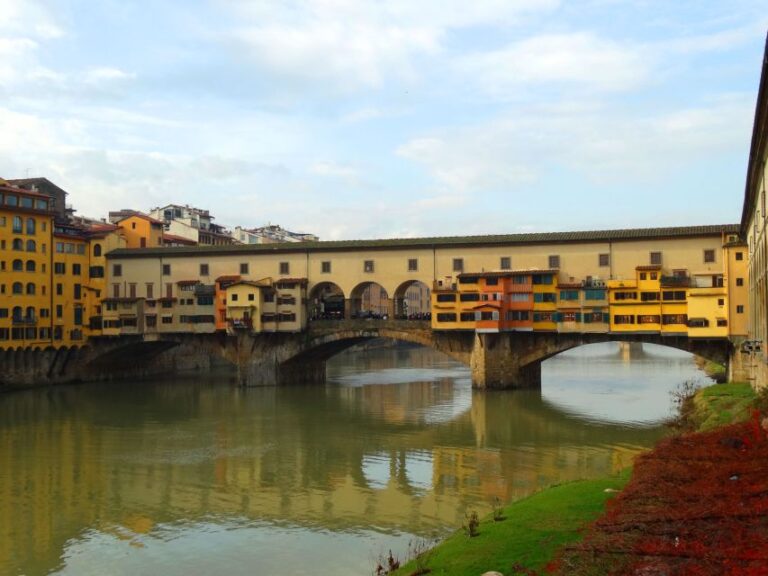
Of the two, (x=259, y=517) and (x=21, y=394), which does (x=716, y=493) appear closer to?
(x=259, y=517)

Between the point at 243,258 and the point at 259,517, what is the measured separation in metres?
39.8

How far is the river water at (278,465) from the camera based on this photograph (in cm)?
1973

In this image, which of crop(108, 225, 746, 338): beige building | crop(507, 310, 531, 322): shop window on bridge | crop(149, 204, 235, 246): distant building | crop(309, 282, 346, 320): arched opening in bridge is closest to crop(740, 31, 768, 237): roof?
crop(108, 225, 746, 338): beige building

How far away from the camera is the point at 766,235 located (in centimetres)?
2517

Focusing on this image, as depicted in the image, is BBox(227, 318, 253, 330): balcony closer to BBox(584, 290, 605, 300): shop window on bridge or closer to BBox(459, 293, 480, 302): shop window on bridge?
BBox(459, 293, 480, 302): shop window on bridge

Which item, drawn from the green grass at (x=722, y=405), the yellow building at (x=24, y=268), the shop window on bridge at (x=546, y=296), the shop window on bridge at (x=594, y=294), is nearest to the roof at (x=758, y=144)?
the green grass at (x=722, y=405)

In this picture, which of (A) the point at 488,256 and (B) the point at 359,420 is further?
(A) the point at 488,256

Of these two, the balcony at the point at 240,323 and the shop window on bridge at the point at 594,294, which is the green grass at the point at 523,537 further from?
the balcony at the point at 240,323

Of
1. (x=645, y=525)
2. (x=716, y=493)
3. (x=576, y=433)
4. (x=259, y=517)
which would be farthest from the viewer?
(x=576, y=433)

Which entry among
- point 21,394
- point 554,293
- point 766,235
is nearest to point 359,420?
point 554,293

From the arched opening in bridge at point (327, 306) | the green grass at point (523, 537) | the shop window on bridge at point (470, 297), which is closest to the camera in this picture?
the green grass at point (523, 537)

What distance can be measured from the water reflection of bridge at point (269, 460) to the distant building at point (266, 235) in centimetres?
6162

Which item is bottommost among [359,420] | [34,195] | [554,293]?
[359,420]

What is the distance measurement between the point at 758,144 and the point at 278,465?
812 inches
